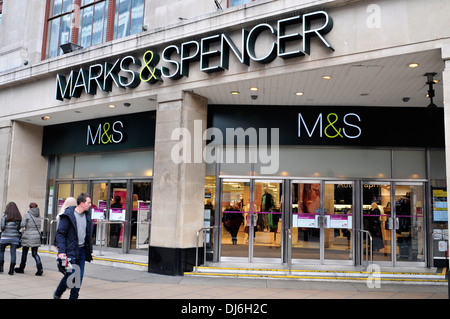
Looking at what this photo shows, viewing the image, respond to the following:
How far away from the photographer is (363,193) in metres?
11.1

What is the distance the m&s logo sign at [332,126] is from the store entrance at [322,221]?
4.30ft

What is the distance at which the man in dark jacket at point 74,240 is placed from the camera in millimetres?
5993

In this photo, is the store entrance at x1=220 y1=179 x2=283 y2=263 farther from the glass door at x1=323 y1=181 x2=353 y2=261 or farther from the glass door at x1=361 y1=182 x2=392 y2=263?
the glass door at x1=361 y1=182 x2=392 y2=263

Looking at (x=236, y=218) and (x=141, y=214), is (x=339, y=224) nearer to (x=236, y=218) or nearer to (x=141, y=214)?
(x=236, y=218)

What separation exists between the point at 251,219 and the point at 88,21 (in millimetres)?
8259

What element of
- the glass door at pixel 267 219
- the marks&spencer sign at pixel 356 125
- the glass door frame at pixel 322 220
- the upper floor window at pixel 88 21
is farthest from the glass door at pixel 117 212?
the glass door frame at pixel 322 220

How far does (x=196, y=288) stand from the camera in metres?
8.37

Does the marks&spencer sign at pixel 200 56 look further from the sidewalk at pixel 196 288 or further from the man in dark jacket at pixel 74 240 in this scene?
the sidewalk at pixel 196 288

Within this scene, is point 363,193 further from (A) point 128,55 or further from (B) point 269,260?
(A) point 128,55

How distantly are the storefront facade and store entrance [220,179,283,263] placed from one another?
3 cm


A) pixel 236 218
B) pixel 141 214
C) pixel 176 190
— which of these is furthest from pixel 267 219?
pixel 141 214

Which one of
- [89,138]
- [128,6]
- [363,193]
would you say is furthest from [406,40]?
[89,138]
